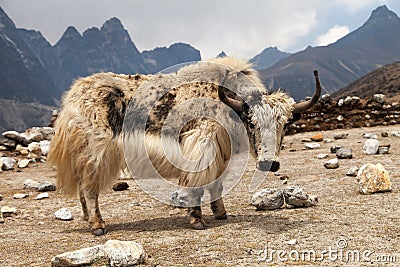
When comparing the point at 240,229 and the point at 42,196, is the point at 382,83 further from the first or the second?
the point at 240,229

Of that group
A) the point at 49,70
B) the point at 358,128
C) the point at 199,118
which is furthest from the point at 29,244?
the point at 49,70

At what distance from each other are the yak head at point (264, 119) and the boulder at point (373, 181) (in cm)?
124

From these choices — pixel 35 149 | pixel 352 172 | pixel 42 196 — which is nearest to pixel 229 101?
pixel 352 172

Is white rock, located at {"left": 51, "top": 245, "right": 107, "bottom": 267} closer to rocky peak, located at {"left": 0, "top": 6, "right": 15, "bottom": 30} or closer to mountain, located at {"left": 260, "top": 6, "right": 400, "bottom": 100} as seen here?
mountain, located at {"left": 260, "top": 6, "right": 400, "bottom": 100}

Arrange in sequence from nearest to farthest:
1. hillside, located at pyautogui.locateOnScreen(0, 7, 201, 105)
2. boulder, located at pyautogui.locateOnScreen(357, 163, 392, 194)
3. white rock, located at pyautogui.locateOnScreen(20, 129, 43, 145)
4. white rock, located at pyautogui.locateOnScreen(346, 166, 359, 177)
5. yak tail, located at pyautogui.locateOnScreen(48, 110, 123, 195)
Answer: yak tail, located at pyautogui.locateOnScreen(48, 110, 123, 195) → boulder, located at pyautogui.locateOnScreen(357, 163, 392, 194) → white rock, located at pyautogui.locateOnScreen(346, 166, 359, 177) → white rock, located at pyautogui.locateOnScreen(20, 129, 43, 145) → hillside, located at pyautogui.locateOnScreen(0, 7, 201, 105)

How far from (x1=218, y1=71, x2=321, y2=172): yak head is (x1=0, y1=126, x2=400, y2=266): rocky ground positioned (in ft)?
2.07

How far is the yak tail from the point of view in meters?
4.39

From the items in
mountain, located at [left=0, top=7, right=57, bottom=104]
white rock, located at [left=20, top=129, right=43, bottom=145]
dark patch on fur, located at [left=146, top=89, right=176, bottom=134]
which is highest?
mountain, located at [left=0, top=7, right=57, bottom=104]

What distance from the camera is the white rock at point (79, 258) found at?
3059 millimetres

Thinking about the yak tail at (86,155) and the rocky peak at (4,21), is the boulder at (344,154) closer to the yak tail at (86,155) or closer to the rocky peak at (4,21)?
the yak tail at (86,155)

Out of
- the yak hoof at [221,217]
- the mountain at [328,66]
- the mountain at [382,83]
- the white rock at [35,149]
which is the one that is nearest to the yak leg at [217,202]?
the yak hoof at [221,217]

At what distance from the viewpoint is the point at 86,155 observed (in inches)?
174

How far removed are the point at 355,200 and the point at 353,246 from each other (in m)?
1.63

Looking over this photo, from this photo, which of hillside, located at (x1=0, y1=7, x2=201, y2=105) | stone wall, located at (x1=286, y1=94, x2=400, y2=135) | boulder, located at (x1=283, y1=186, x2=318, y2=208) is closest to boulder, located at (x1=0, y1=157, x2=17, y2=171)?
boulder, located at (x1=283, y1=186, x2=318, y2=208)
